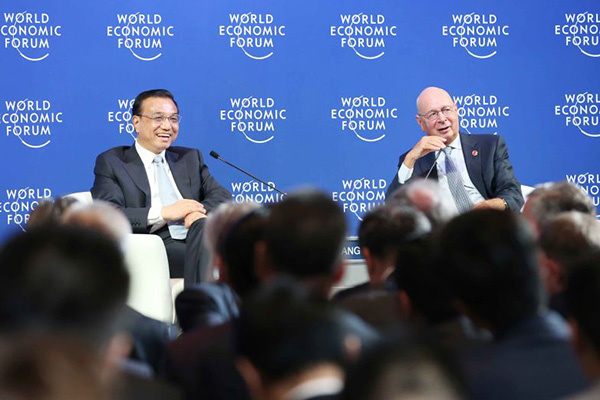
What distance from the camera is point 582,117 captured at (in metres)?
6.94

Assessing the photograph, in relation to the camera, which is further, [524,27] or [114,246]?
[524,27]

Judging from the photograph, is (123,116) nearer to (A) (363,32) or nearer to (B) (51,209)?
(A) (363,32)

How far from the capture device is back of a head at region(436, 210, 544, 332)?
1.71m

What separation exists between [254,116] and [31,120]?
1.67 m

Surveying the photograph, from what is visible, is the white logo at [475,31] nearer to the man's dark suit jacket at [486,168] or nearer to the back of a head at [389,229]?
the man's dark suit jacket at [486,168]

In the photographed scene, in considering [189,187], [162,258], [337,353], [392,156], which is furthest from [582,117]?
[337,353]

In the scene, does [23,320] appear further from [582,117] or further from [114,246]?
[582,117]

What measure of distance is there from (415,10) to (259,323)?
236 inches

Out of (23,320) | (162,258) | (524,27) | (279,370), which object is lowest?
(162,258)

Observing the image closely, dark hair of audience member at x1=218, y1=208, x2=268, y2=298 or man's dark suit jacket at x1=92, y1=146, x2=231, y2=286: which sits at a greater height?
dark hair of audience member at x1=218, y1=208, x2=268, y2=298

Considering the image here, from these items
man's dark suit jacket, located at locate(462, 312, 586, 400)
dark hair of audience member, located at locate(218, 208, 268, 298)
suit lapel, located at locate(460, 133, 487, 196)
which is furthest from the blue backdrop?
man's dark suit jacket, located at locate(462, 312, 586, 400)

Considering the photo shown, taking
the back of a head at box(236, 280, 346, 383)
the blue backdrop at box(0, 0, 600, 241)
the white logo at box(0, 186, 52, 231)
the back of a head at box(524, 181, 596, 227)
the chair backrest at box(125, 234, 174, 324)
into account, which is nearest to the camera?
the back of a head at box(236, 280, 346, 383)

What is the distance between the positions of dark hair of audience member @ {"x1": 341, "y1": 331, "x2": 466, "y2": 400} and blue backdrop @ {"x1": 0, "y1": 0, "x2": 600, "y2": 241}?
5.85m

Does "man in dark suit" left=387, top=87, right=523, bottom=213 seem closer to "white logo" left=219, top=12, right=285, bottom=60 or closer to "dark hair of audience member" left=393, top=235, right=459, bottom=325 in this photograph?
"white logo" left=219, top=12, right=285, bottom=60
